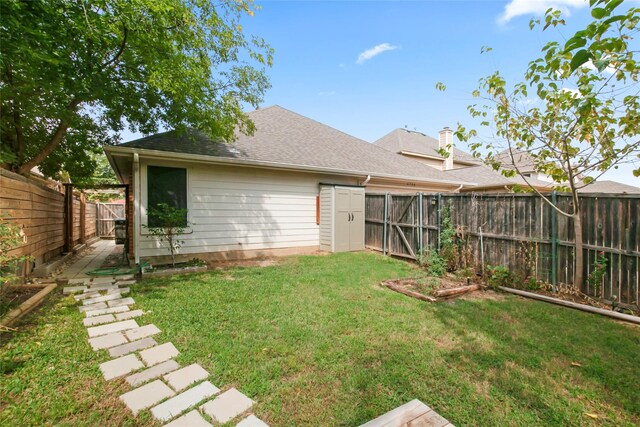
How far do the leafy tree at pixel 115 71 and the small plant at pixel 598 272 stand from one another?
23.4ft

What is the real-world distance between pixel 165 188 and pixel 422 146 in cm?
1869

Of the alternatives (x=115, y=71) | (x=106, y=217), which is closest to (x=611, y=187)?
(x=115, y=71)

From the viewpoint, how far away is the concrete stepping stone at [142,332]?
3150mm

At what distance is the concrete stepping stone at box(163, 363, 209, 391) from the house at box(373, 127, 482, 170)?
18.4 meters

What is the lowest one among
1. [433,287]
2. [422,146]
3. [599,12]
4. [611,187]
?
[433,287]

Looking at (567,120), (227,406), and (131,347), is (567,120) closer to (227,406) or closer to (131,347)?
(227,406)

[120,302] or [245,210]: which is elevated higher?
[245,210]

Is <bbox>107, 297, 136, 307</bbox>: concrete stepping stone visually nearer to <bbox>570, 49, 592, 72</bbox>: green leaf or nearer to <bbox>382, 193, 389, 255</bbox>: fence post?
<bbox>570, 49, 592, 72</bbox>: green leaf

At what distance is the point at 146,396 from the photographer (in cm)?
216

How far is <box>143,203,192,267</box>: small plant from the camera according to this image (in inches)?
237

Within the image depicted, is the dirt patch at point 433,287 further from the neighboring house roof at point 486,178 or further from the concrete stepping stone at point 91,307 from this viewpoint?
the neighboring house roof at point 486,178

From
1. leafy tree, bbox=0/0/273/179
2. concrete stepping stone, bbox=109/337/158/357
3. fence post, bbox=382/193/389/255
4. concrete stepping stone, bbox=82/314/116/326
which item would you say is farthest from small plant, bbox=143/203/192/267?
fence post, bbox=382/193/389/255

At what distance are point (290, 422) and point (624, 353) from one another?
3.46 meters

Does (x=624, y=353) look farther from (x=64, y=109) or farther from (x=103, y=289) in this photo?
(x=64, y=109)
